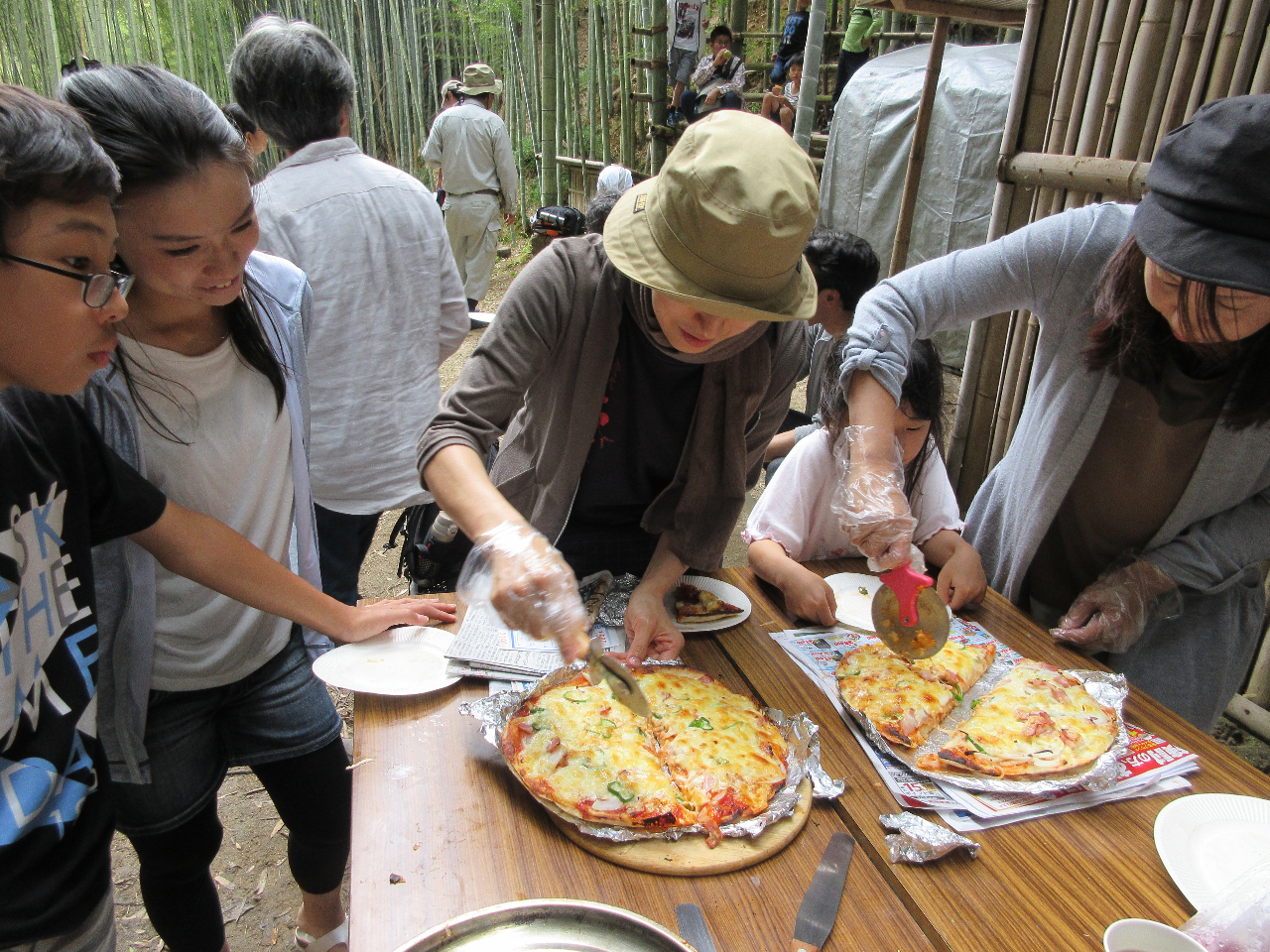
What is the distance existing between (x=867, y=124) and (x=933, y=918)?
697 centimetres

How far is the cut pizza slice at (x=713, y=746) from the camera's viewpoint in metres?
1.32

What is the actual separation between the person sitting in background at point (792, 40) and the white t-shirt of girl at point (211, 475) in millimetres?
8295

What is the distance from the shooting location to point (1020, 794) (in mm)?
1433

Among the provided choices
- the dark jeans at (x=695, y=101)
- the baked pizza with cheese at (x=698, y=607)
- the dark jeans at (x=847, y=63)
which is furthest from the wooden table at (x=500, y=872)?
the dark jeans at (x=695, y=101)

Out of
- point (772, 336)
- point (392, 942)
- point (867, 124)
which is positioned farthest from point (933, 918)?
point (867, 124)

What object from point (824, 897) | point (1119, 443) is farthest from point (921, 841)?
point (1119, 443)

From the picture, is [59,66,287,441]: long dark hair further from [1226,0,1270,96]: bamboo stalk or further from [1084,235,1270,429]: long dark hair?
[1226,0,1270,96]: bamboo stalk

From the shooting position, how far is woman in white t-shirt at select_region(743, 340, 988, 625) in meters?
2.09

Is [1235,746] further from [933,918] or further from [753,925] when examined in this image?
[753,925]

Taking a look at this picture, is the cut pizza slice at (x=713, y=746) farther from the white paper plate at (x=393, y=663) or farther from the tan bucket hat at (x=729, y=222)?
the tan bucket hat at (x=729, y=222)

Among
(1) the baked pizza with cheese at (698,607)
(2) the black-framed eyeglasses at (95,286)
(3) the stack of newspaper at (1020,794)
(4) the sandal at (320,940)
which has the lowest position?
(4) the sandal at (320,940)

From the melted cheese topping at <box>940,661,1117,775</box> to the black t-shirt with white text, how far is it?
1.55 m

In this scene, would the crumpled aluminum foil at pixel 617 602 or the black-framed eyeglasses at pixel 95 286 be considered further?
the crumpled aluminum foil at pixel 617 602

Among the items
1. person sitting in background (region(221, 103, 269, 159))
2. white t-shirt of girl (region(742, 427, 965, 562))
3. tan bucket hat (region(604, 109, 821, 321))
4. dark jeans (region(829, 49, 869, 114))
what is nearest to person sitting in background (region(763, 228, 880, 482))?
white t-shirt of girl (region(742, 427, 965, 562))
